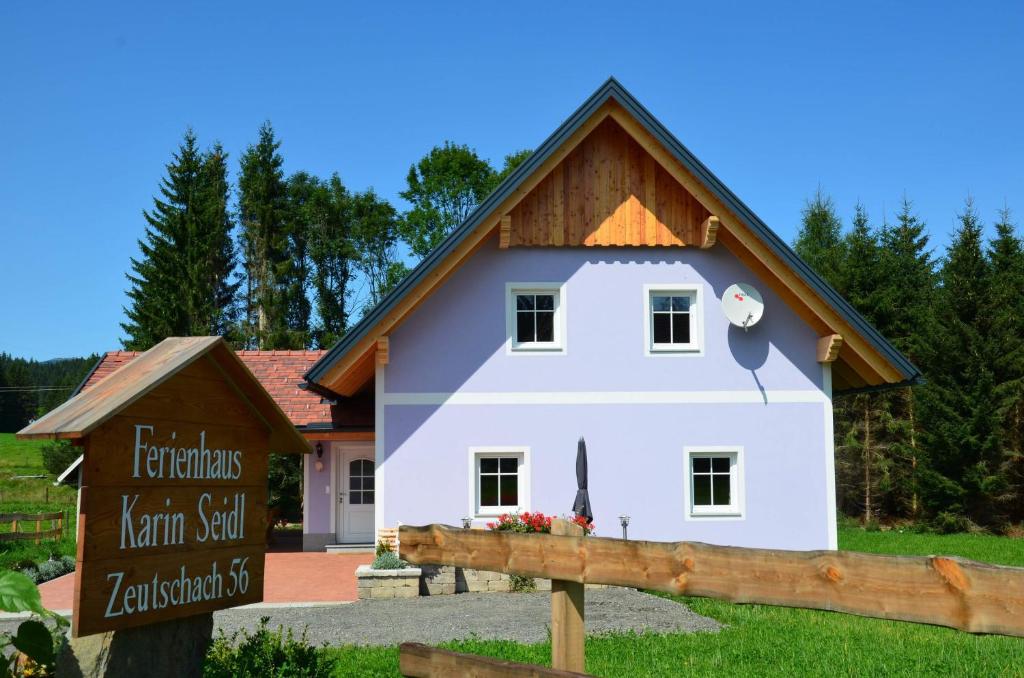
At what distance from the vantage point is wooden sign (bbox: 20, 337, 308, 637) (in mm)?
3705

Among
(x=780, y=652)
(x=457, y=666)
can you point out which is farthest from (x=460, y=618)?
(x=457, y=666)

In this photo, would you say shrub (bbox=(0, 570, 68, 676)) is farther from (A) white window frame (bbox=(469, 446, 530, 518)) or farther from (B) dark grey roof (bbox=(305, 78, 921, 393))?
(A) white window frame (bbox=(469, 446, 530, 518))

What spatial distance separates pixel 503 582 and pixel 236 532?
9.26m

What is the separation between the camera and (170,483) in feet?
13.4

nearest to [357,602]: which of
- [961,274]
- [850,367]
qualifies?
[850,367]

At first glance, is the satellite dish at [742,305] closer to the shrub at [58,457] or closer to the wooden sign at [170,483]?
the wooden sign at [170,483]

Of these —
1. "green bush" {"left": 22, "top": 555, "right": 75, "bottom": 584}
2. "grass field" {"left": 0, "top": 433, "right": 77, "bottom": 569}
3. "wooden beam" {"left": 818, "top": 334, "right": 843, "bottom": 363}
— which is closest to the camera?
"green bush" {"left": 22, "top": 555, "right": 75, "bottom": 584}

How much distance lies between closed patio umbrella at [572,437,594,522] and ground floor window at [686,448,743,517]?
6.67ft

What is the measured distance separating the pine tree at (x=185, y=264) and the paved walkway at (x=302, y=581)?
20556 millimetres

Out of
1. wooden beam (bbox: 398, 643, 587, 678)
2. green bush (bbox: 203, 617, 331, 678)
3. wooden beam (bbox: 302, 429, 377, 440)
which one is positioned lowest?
green bush (bbox: 203, 617, 331, 678)

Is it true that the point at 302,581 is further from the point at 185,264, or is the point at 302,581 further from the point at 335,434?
the point at 185,264

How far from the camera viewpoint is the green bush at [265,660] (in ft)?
17.0

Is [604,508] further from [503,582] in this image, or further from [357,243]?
[357,243]

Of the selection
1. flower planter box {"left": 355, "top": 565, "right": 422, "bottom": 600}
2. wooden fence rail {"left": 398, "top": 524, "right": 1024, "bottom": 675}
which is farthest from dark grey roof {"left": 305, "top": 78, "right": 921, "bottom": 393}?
wooden fence rail {"left": 398, "top": 524, "right": 1024, "bottom": 675}
